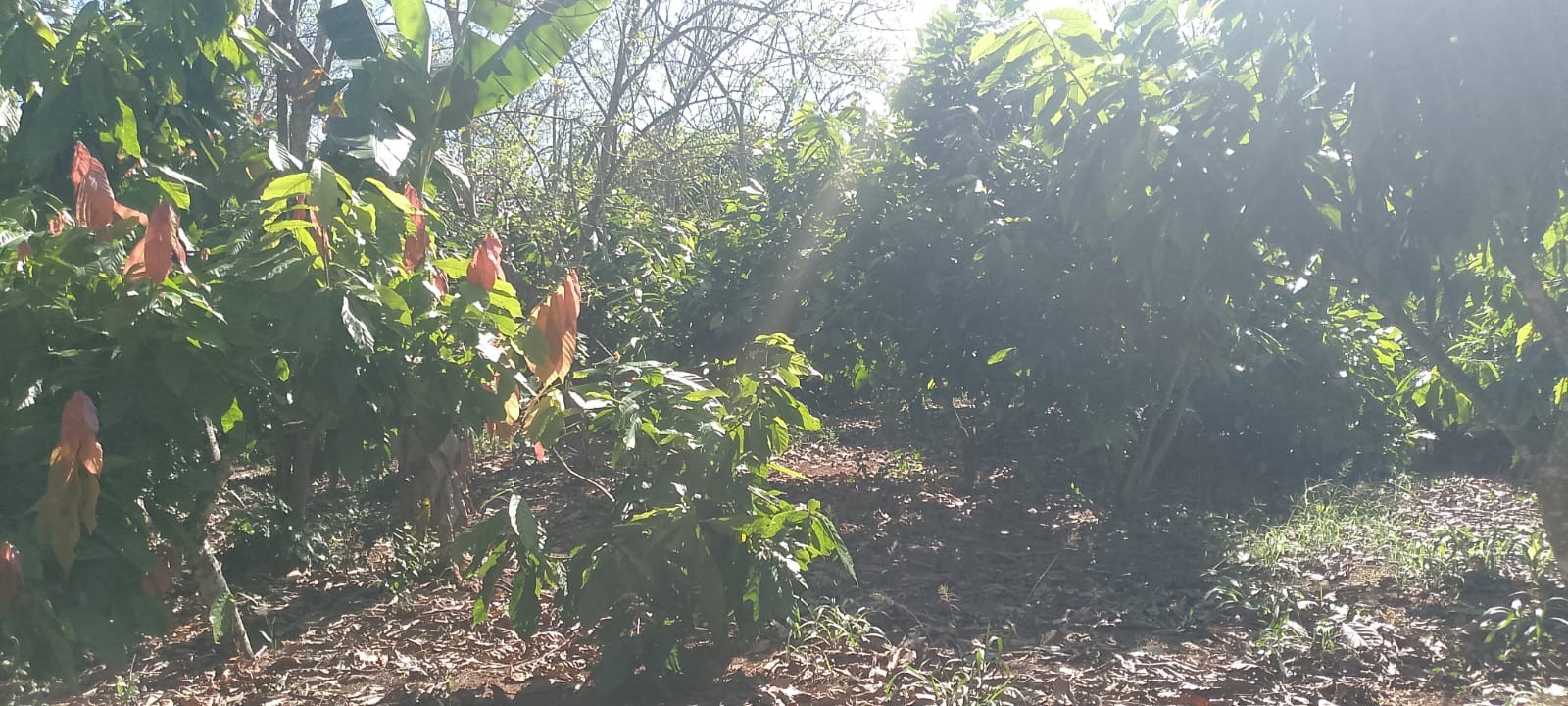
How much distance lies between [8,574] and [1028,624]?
350 centimetres

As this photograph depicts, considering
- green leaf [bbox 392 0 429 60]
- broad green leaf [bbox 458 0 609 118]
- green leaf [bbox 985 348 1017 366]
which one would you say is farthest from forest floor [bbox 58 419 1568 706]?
green leaf [bbox 392 0 429 60]

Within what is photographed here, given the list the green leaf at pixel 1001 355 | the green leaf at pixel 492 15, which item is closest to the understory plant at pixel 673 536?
the green leaf at pixel 492 15

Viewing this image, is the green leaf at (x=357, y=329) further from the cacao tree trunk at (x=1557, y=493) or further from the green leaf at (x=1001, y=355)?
the green leaf at (x=1001, y=355)

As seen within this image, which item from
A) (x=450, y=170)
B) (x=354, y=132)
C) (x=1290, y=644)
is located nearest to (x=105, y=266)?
(x=354, y=132)

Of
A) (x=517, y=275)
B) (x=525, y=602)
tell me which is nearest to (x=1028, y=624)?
(x=525, y=602)

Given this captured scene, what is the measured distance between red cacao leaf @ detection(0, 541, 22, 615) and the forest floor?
5.09ft

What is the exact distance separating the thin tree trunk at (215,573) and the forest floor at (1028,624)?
100mm

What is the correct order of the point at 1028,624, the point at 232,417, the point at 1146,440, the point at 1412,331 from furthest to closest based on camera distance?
the point at 1146,440, the point at 1028,624, the point at 1412,331, the point at 232,417

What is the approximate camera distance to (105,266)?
234cm

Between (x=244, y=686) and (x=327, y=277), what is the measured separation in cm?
208

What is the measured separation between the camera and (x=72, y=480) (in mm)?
2080

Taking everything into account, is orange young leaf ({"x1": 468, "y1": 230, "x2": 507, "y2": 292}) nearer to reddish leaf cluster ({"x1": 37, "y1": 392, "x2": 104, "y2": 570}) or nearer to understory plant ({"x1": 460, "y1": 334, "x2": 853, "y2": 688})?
understory plant ({"x1": 460, "y1": 334, "x2": 853, "y2": 688})

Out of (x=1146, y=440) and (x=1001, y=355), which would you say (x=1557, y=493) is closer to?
(x=1001, y=355)

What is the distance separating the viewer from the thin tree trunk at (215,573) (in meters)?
3.14
